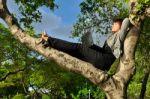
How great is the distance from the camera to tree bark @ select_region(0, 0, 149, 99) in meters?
8.88

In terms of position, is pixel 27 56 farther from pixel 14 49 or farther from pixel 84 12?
pixel 84 12

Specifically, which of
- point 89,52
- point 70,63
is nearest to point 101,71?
point 89,52

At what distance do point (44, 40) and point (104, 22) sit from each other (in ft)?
43.9

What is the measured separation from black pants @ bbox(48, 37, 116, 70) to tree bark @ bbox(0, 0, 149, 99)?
14 centimetres

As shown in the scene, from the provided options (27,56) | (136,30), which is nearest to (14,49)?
(27,56)

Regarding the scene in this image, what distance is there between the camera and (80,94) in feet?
159

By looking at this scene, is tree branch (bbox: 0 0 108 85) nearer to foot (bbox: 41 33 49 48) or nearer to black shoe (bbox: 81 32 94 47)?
foot (bbox: 41 33 49 48)

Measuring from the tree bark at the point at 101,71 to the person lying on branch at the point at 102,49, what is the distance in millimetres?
136

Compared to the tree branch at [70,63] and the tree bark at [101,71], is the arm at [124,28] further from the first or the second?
the tree branch at [70,63]

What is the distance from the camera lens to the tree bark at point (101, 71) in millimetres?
8883

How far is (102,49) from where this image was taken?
9.30 m

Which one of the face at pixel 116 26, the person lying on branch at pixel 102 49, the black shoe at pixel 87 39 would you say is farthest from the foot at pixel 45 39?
the face at pixel 116 26

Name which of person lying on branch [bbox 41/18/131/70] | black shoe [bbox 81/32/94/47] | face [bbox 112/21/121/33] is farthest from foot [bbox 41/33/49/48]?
face [bbox 112/21/121/33]

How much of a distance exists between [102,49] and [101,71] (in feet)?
1.74
